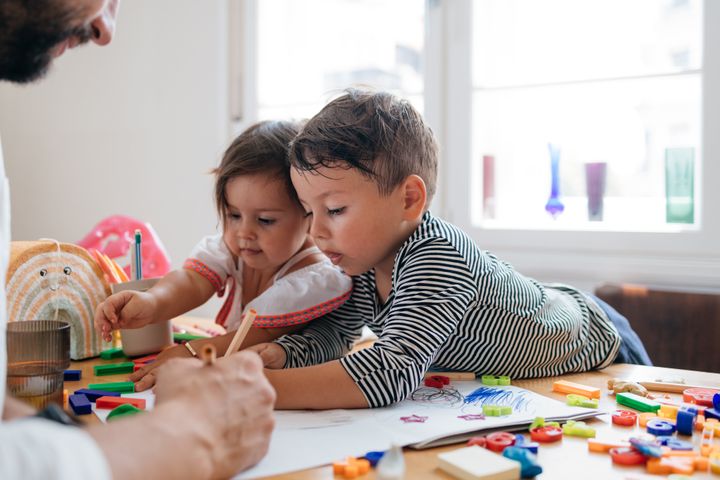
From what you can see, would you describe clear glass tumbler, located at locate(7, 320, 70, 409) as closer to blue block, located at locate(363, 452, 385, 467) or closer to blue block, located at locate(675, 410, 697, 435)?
blue block, located at locate(363, 452, 385, 467)

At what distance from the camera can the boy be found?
913 millimetres

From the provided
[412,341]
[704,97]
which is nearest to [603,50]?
[704,97]

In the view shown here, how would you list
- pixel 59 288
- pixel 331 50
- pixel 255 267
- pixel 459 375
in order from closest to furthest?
pixel 459 375 < pixel 59 288 < pixel 255 267 < pixel 331 50

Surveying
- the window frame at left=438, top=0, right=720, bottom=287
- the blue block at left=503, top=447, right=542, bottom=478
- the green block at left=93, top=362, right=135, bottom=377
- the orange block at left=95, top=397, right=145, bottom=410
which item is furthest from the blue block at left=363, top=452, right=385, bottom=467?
the window frame at left=438, top=0, right=720, bottom=287

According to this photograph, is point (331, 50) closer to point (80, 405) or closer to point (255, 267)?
point (255, 267)

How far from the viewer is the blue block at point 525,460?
0.60 meters

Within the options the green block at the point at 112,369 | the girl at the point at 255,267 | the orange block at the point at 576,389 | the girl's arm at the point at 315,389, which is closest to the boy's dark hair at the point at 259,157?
the girl at the point at 255,267

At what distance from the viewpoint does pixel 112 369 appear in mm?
1043

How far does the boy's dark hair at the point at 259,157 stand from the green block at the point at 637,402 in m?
0.61

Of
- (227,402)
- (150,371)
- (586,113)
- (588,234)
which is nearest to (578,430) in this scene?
(227,402)

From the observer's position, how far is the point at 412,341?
88cm

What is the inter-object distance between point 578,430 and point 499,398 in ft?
0.54

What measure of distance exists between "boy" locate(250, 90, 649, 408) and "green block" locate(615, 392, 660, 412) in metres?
0.19

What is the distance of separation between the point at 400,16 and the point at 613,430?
1724mm
